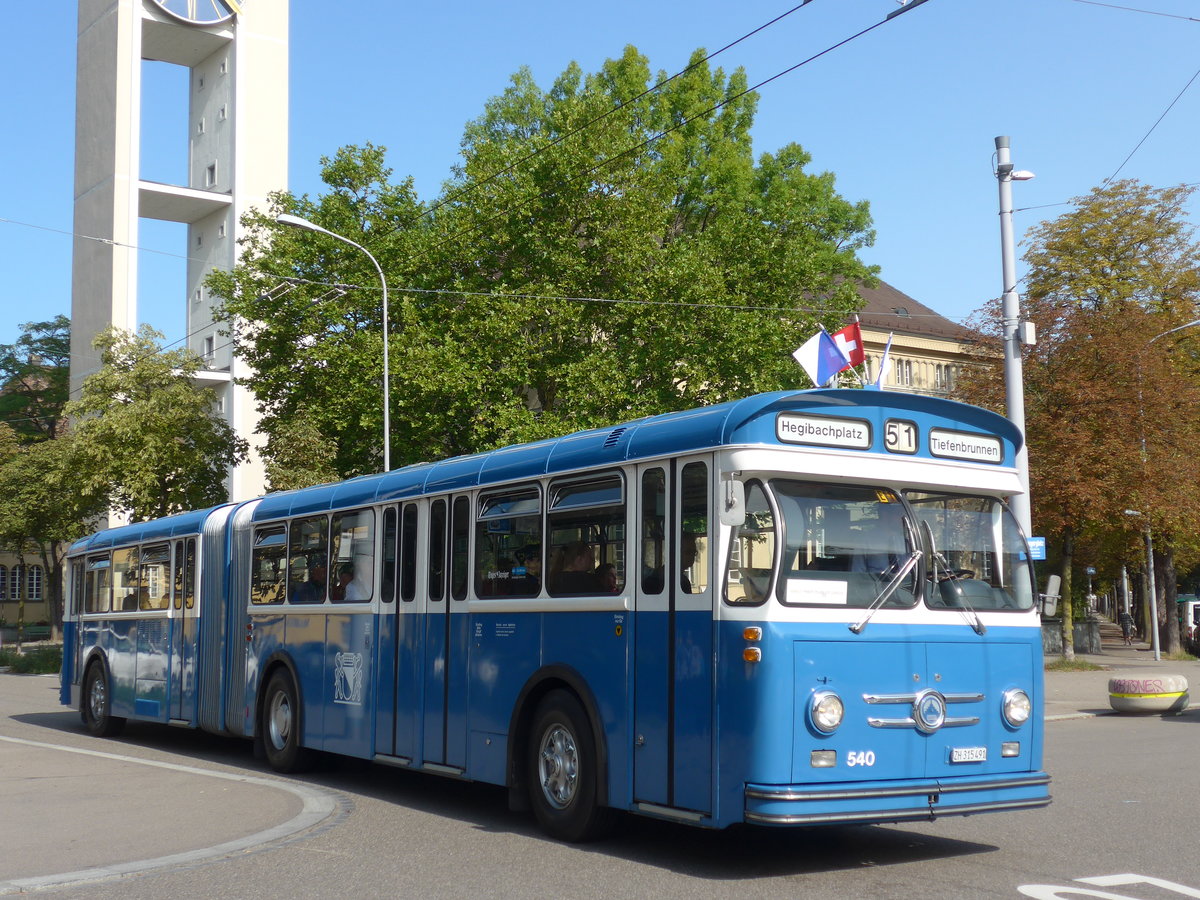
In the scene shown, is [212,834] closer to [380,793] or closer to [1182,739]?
[380,793]

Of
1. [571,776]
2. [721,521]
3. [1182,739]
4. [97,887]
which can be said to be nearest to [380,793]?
[571,776]

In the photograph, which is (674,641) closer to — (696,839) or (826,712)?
(826,712)

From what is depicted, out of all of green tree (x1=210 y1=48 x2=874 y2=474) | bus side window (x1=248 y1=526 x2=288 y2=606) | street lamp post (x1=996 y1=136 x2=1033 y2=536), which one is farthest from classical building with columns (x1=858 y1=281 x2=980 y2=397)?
bus side window (x1=248 y1=526 x2=288 y2=606)

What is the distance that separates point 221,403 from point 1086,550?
119ft

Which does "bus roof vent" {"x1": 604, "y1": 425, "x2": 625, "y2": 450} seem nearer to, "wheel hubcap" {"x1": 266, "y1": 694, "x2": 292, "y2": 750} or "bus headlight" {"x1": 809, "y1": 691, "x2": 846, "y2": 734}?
"bus headlight" {"x1": 809, "y1": 691, "x2": 846, "y2": 734}

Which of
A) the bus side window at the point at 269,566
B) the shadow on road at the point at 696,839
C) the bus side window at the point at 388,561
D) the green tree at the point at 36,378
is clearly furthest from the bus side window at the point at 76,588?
the green tree at the point at 36,378

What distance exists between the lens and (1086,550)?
54438 mm

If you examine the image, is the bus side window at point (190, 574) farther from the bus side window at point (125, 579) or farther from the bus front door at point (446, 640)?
the bus front door at point (446, 640)

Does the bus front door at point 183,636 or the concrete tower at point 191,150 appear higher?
the concrete tower at point 191,150

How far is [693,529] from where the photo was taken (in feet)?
28.6

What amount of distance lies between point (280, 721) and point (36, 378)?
2310 inches

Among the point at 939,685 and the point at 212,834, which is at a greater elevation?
the point at 939,685

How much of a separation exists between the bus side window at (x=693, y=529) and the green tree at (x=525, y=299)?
81.4 ft

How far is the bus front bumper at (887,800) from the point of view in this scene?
26.2 feet
